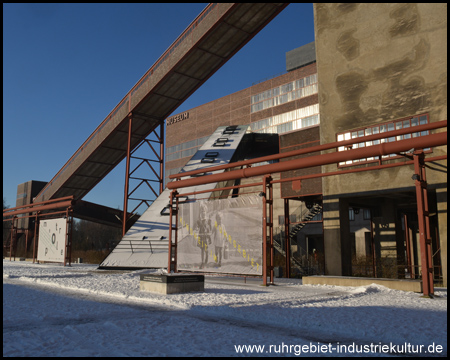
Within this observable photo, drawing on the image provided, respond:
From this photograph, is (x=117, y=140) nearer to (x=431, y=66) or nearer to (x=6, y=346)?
(x=431, y=66)

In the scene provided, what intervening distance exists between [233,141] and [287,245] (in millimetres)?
18207

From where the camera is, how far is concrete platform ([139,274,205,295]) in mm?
12672

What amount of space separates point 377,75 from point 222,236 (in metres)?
10.5

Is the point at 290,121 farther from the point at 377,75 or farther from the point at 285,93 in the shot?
the point at 377,75

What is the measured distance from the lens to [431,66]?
1709 centimetres

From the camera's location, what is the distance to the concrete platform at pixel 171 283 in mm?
12672

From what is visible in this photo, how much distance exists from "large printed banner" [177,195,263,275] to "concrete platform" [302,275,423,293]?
2465 mm

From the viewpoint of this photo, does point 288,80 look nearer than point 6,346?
No

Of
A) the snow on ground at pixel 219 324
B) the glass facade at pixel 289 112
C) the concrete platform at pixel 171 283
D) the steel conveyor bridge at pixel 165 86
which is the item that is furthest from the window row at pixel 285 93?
the snow on ground at pixel 219 324

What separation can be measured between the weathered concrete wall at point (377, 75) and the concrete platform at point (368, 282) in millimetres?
2714

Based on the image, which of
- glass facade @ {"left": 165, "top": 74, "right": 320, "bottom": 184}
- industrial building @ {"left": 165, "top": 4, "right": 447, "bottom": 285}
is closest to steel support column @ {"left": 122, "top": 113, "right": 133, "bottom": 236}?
industrial building @ {"left": 165, "top": 4, "right": 447, "bottom": 285}

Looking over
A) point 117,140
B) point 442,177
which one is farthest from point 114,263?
point 442,177

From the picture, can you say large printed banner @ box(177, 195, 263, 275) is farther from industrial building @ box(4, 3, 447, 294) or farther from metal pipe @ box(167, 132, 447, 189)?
metal pipe @ box(167, 132, 447, 189)

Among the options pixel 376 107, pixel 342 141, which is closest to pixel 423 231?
pixel 342 141
